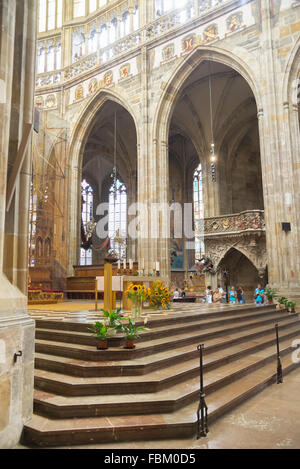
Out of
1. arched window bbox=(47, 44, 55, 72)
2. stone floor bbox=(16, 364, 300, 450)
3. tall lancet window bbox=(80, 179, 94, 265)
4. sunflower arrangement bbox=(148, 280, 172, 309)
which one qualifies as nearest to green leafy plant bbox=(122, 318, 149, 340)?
Result: stone floor bbox=(16, 364, 300, 450)

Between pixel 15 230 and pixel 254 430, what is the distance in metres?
3.47

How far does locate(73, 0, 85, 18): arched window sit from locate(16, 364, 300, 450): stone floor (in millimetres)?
23785

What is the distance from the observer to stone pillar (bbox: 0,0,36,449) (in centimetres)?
327

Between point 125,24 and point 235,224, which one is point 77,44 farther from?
point 235,224

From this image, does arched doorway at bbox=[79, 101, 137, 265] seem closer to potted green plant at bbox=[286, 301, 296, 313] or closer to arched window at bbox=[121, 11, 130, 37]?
arched window at bbox=[121, 11, 130, 37]

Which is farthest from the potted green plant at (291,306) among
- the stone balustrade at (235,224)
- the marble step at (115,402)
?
the marble step at (115,402)

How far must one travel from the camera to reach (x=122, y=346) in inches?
196

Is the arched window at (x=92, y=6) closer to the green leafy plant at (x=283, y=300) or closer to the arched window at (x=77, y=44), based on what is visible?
the arched window at (x=77, y=44)

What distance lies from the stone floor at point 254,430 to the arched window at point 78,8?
2379cm

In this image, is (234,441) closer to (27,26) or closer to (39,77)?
(27,26)

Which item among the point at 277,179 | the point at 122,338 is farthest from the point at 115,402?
the point at 277,179

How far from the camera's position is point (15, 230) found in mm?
3811
